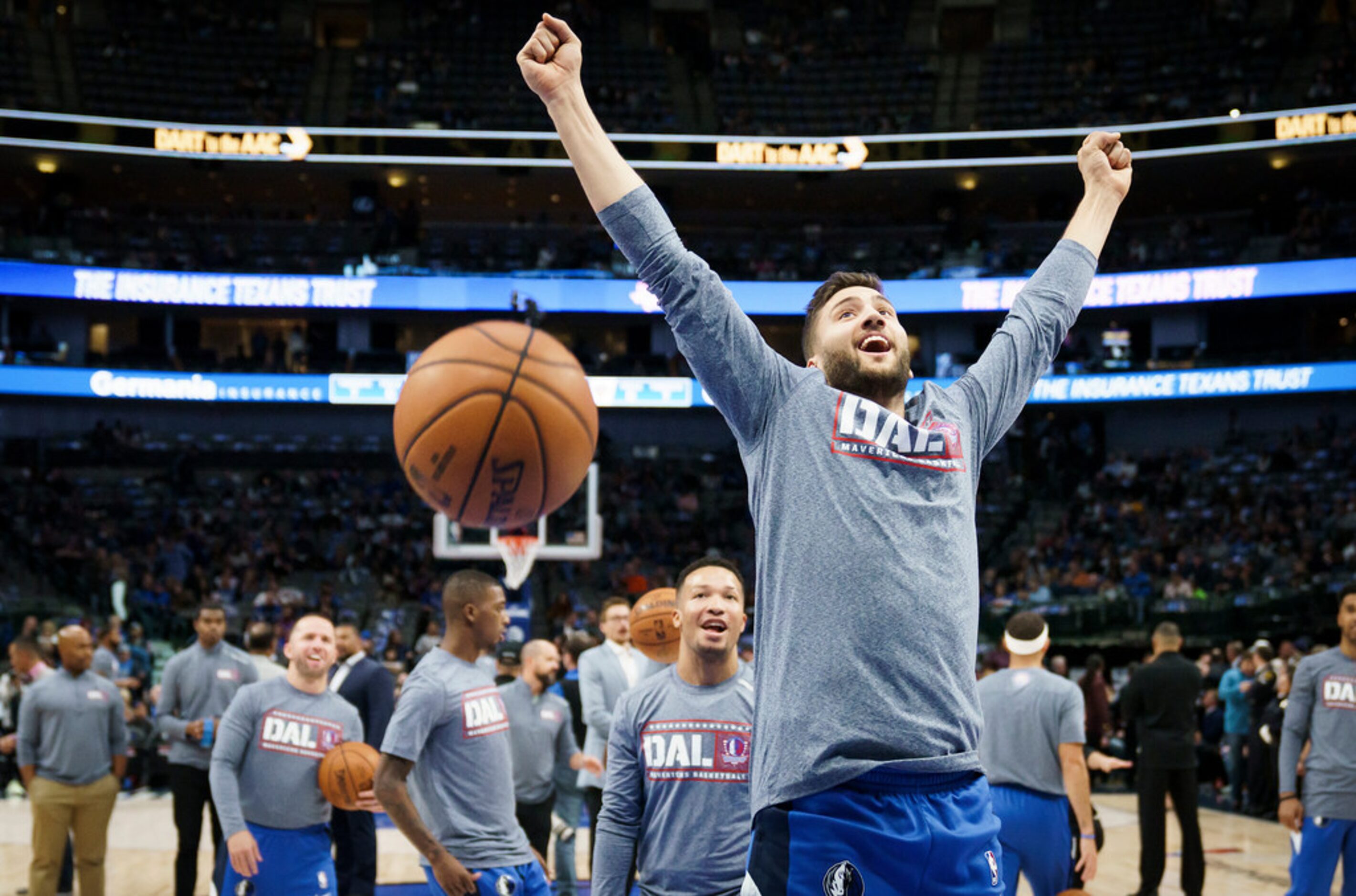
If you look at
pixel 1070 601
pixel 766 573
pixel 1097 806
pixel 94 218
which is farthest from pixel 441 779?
pixel 94 218

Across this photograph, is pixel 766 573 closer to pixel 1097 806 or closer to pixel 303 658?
pixel 303 658

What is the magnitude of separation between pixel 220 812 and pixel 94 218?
26.4 meters

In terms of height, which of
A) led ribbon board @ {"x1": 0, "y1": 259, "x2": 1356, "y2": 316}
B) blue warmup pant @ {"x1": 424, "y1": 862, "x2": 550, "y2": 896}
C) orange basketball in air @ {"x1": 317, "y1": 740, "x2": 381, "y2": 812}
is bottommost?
blue warmup pant @ {"x1": 424, "y1": 862, "x2": 550, "y2": 896}

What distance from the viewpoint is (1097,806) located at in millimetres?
13648

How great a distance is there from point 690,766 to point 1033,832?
10.2 feet

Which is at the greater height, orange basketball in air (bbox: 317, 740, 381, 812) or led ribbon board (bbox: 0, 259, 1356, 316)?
led ribbon board (bbox: 0, 259, 1356, 316)

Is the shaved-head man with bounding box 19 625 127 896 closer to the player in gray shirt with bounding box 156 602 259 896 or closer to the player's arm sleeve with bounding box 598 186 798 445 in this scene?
the player in gray shirt with bounding box 156 602 259 896

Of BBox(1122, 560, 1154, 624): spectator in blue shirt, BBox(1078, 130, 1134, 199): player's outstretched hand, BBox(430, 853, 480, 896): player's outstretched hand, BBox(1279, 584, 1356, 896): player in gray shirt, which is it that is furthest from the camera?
BBox(1122, 560, 1154, 624): spectator in blue shirt

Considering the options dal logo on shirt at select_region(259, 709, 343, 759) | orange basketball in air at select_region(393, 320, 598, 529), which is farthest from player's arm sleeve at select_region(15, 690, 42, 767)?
orange basketball in air at select_region(393, 320, 598, 529)

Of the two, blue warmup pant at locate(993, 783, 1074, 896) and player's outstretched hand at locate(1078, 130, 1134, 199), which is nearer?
player's outstretched hand at locate(1078, 130, 1134, 199)

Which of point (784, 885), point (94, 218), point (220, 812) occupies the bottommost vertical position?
point (220, 812)

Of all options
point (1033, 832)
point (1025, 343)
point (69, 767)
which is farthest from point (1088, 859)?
point (69, 767)

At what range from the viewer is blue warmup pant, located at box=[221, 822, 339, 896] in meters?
5.59

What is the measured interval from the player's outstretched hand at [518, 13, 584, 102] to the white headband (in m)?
5.05
